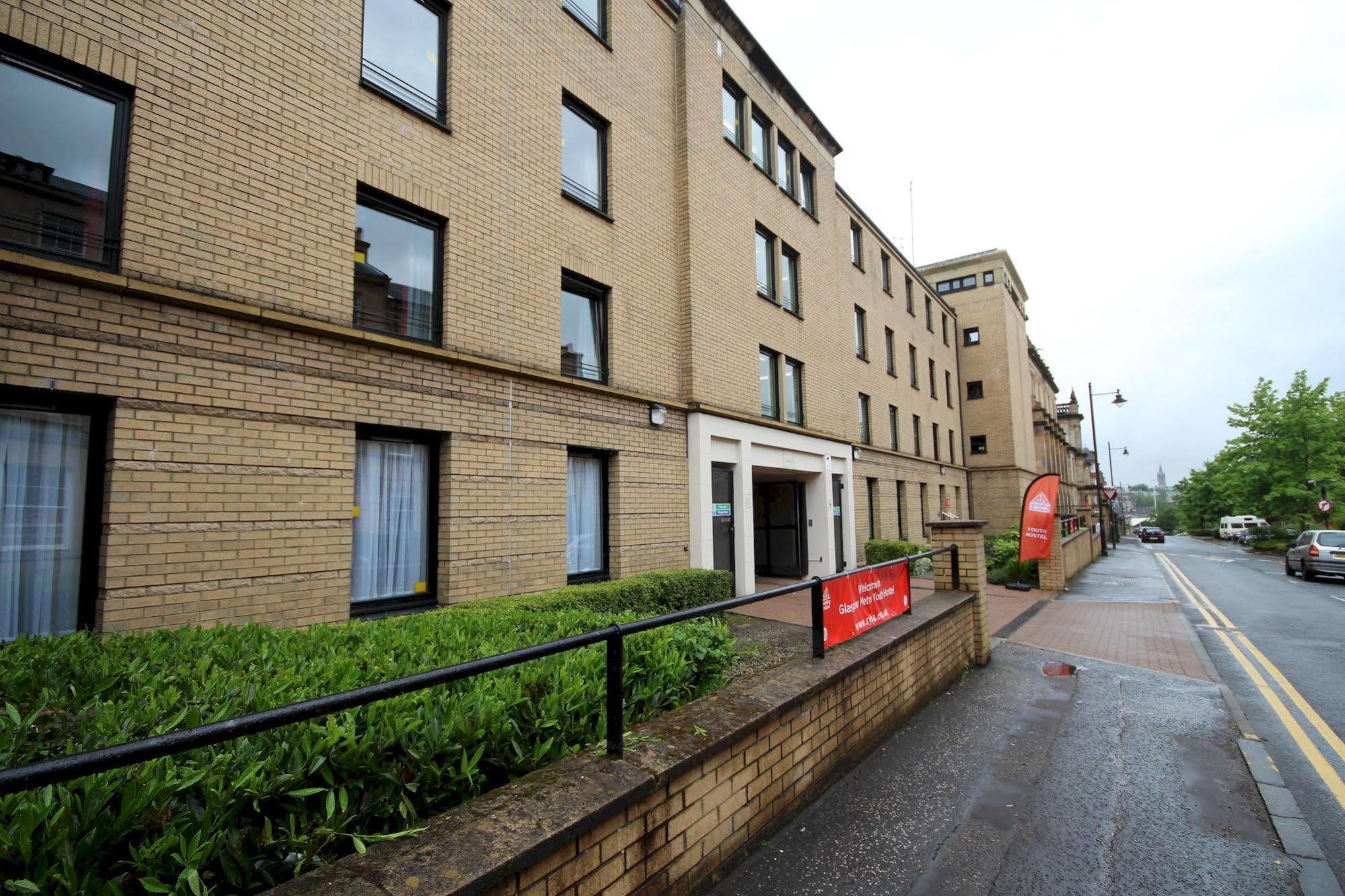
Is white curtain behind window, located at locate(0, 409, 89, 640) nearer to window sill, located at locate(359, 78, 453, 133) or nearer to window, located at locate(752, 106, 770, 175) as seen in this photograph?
window sill, located at locate(359, 78, 453, 133)

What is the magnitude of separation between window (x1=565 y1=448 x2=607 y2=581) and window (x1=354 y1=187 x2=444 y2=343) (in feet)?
8.92

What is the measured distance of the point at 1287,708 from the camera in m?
6.37

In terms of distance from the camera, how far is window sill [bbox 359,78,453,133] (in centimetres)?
675

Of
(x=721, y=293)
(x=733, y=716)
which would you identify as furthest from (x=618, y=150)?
(x=733, y=716)

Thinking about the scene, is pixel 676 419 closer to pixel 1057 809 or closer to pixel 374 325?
pixel 374 325

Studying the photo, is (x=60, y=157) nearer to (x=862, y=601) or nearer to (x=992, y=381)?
→ (x=862, y=601)

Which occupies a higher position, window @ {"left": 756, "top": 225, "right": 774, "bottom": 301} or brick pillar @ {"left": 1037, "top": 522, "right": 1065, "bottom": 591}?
window @ {"left": 756, "top": 225, "right": 774, "bottom": 301}

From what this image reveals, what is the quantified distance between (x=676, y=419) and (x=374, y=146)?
5.81 meters

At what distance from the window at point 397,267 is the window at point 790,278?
9.20m

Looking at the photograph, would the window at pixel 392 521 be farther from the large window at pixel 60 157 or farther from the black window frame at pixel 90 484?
the large window at pixel 60 157

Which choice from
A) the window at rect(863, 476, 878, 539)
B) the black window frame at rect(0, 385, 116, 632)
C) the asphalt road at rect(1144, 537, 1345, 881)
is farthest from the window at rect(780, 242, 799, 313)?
the black window frame at rect(0, 385, 116, 632)

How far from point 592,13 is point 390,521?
29.0ft

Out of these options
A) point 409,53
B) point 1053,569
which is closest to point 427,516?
point 409,53

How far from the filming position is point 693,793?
9.63 feet
